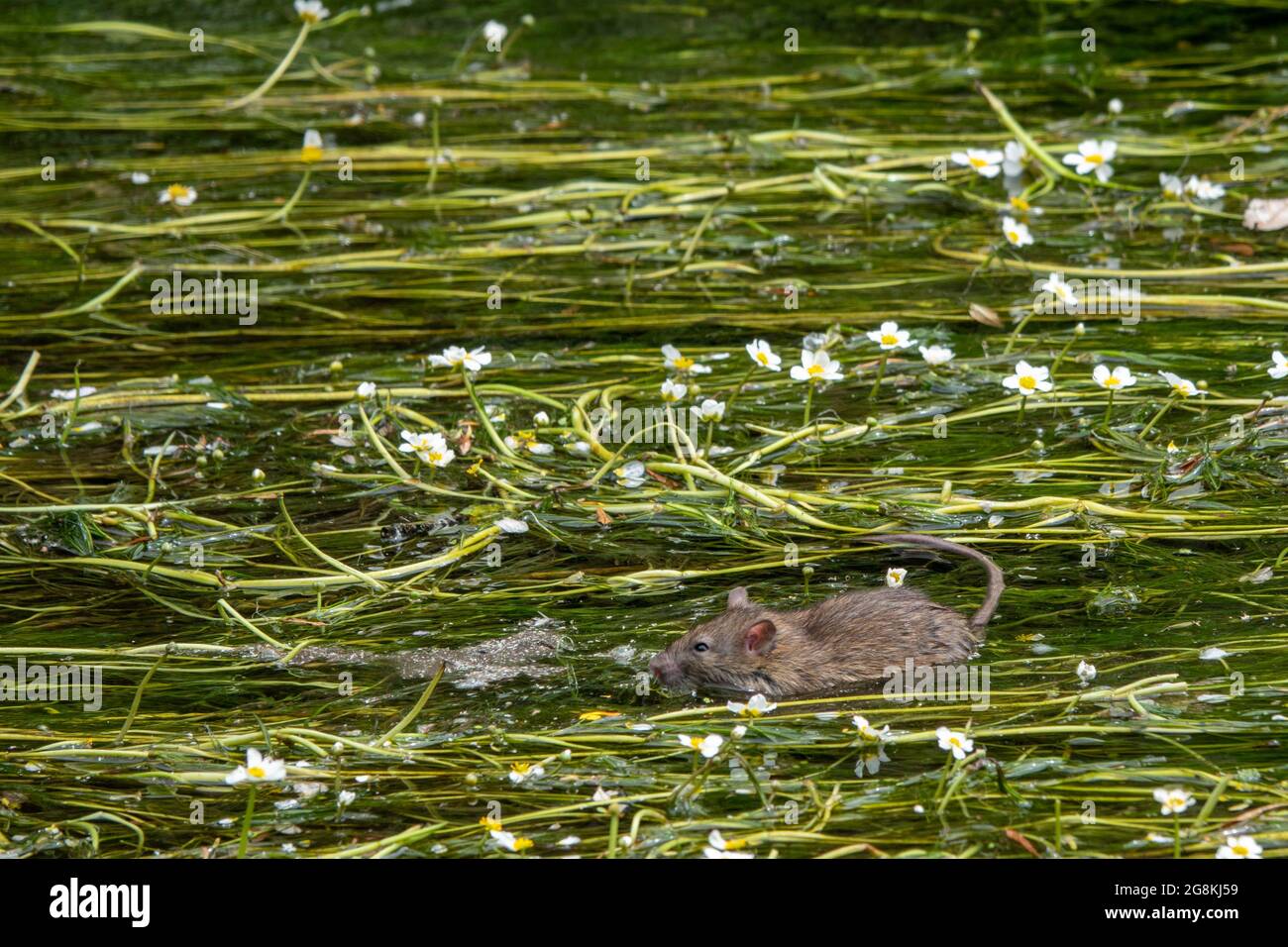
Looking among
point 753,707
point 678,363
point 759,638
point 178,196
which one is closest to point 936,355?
point 678,363

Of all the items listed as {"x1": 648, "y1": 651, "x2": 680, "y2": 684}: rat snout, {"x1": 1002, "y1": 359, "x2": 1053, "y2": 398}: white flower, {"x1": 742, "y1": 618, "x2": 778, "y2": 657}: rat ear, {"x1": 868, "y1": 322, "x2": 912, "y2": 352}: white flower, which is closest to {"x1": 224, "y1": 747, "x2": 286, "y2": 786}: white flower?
{"x1": 648, "y1": 651, "x2": 680, "y2": 684}: rat snout

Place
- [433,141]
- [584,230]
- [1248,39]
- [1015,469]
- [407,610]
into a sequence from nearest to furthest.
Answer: [407,610] → [1015,469] → [584,230] → [433,141] → [1248,39]

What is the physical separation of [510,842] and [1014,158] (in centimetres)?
454

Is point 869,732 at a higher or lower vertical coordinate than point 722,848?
higher

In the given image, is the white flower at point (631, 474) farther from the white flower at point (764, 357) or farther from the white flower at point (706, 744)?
the white flower at point (706, 744)

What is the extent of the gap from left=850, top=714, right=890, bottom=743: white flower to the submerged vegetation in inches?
0.4

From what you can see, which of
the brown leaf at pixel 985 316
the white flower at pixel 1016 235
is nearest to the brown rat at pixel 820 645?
the brown leaf at pixel 985 316

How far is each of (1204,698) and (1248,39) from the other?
6.05 meters

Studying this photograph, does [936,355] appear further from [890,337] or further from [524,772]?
[524,772]

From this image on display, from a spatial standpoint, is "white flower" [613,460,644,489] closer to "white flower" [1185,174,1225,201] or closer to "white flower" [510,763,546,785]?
"white flower" [510,763,546,785]

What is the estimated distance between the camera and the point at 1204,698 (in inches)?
140

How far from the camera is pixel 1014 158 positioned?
6844 mm
